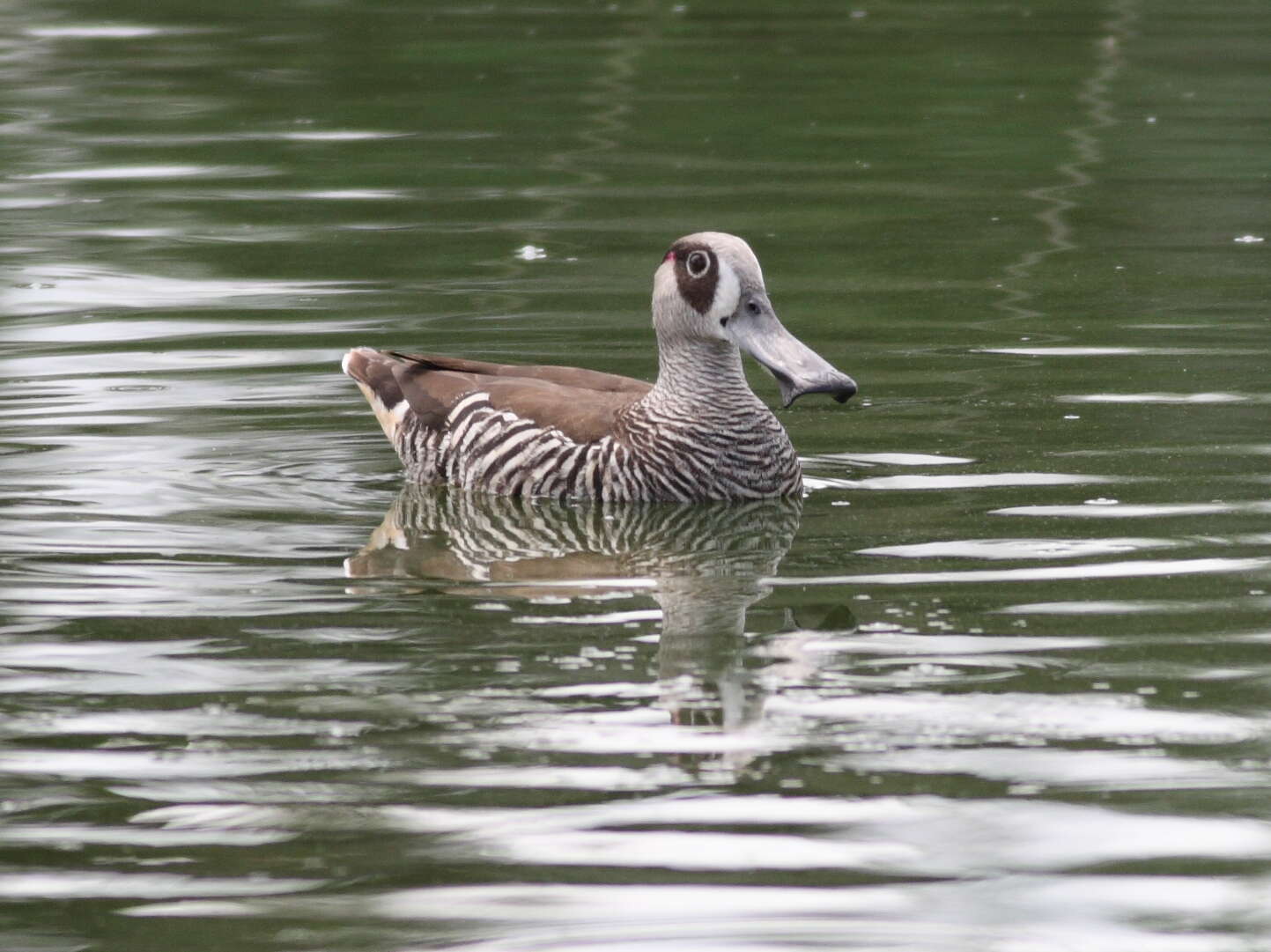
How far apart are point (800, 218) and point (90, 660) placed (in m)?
8.71

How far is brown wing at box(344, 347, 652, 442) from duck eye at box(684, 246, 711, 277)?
0.59m

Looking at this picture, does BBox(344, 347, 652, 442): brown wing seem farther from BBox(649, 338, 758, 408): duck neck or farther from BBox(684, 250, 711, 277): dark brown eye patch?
BBox(684, 250, 711, 277): dark brown eye patch

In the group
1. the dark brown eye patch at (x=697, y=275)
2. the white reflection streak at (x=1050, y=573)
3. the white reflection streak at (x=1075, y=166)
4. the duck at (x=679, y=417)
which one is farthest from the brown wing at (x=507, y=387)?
the white reflection streak at (x=1075, y=166)

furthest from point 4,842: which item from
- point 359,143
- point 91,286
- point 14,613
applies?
point 359,143

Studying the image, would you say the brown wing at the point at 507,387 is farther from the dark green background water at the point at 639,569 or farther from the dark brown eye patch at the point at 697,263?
the dark brown eye patch at the point at 697,263

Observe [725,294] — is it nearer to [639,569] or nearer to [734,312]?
[734,312]

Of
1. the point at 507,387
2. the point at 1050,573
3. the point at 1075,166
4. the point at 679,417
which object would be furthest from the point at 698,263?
the point at 1075,166

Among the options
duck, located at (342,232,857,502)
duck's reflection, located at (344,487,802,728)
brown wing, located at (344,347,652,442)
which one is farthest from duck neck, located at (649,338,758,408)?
duck's reflection, located at (344,487,802,728)

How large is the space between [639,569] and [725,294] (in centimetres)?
139

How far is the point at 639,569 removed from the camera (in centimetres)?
816

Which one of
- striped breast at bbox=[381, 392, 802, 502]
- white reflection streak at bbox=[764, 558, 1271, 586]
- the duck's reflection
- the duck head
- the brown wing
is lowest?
the duck's reflection

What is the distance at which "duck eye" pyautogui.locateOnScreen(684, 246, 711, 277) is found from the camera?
29.8ft

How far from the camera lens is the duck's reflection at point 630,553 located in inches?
283

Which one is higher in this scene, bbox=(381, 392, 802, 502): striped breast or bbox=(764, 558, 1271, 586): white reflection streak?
bbox=(381, 392, 802, 502): striped breast
